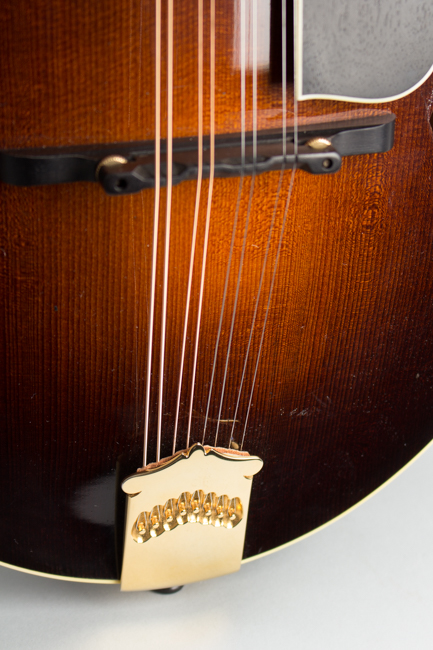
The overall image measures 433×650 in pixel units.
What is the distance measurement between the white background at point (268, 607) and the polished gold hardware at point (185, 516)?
0.07m

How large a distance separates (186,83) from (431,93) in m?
0.20

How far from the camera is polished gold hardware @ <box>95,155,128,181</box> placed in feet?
1.50

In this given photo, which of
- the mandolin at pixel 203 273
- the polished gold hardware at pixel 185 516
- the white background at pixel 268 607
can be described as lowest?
the white background at pixel 268 607

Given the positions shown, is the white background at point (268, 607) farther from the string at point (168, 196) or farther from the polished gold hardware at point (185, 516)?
the string at point (168, 196)

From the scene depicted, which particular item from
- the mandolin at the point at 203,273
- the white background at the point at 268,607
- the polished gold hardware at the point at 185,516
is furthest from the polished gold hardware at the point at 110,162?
the white background at the point at 268,607

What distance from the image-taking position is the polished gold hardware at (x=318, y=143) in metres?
0.50

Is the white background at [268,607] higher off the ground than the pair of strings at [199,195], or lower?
lower

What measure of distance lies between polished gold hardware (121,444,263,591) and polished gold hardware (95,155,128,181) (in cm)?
25

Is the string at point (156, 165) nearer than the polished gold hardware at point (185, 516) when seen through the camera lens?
Yes

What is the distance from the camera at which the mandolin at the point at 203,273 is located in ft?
1.52

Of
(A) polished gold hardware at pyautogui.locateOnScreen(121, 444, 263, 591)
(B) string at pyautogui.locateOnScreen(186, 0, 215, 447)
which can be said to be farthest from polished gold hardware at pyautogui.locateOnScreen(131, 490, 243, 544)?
(B) string at pyautogui.locateOnScreen(186, 0, 215, 447)

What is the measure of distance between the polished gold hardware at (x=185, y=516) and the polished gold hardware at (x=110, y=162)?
0.25m

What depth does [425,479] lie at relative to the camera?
0.91m

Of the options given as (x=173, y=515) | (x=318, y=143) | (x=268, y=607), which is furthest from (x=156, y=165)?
(x=268, y=607)
